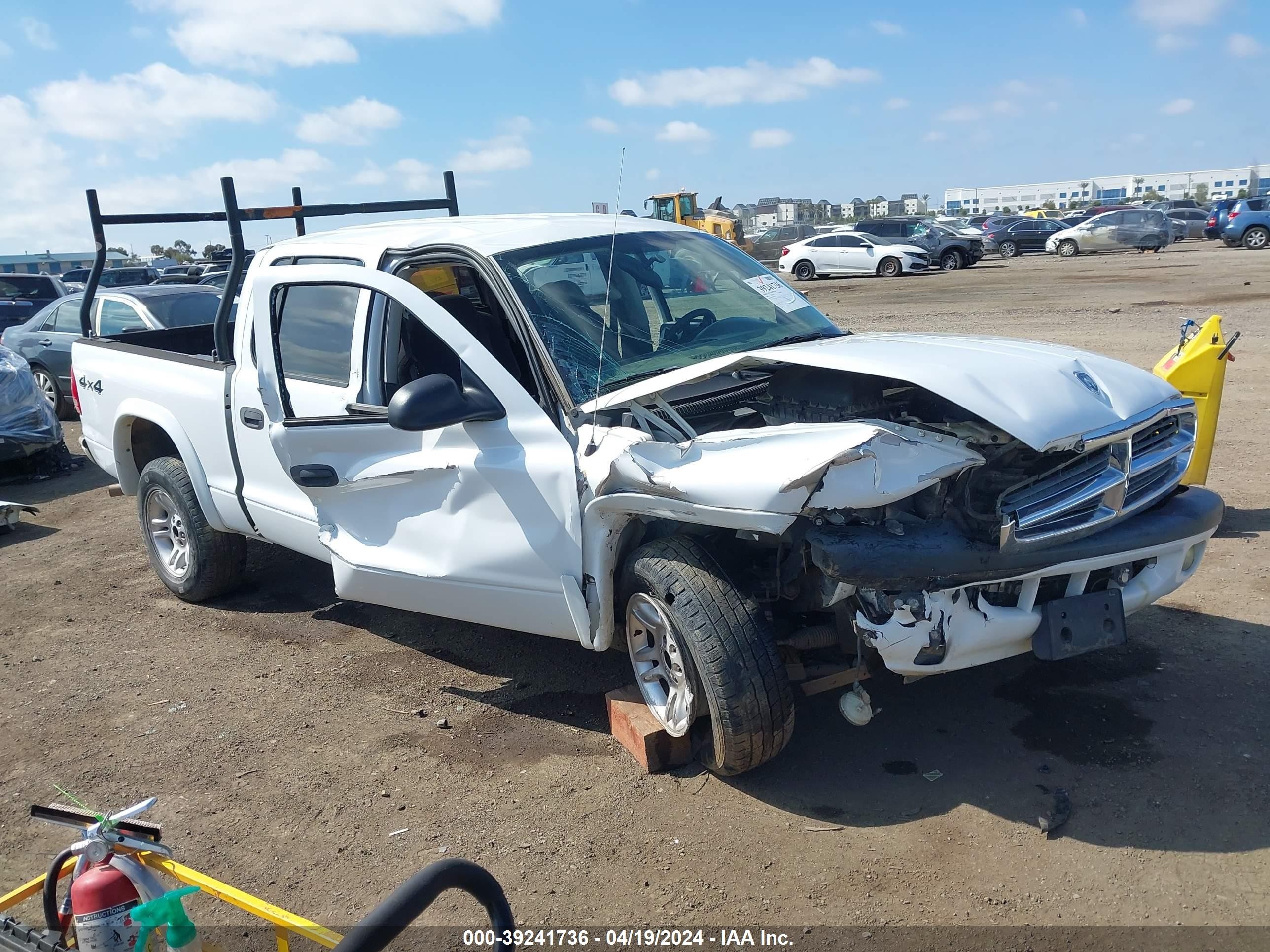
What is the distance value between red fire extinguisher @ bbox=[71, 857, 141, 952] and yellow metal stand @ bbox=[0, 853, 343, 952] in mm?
112

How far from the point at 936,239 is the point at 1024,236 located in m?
7.17

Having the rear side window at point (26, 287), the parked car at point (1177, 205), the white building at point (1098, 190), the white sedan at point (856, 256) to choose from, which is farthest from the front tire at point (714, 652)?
the white building at point (1098, 190)

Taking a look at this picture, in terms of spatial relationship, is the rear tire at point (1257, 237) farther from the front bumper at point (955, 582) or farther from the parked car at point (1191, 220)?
the front bumper at point (955, 582)

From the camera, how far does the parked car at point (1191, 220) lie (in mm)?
39812

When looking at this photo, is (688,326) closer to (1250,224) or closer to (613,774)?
(613,774)

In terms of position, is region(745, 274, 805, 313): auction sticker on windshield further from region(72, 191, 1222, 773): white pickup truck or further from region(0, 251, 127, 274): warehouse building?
region(0, 251, 127, 274): warehouse building

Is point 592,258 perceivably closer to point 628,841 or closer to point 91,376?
point 628,841

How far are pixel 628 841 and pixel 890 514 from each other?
141 cm

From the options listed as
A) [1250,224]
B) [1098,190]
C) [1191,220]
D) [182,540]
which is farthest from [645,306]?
[1098,190]

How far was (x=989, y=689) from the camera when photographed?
4254 mm

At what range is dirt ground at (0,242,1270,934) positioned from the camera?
3.12 metres

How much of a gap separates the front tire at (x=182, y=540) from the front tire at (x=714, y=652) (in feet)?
10.3

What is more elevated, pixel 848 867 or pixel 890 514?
pixel 890 514

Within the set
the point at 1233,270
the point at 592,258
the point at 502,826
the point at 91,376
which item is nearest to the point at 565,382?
the point at 592,258
